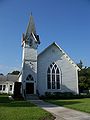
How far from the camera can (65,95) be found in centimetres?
3195

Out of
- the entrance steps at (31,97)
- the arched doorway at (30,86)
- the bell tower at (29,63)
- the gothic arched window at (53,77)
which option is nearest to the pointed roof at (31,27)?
the bell tower at (29,63)

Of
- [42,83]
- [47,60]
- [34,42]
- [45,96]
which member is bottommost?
[45,96]

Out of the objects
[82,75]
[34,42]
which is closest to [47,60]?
[34,42]

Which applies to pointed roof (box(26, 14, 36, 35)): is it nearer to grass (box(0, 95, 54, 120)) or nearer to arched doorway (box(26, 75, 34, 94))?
arched doorway (box(26, 75, 34, 94))

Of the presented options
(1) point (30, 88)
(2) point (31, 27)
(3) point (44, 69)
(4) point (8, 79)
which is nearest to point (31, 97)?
(1) point (30, 88)

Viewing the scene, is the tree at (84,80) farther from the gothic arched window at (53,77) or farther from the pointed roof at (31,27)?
the pointed roof at (31,27)

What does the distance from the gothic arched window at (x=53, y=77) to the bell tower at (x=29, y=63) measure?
2709 millimetres

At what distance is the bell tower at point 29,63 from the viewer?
31967 millimetres

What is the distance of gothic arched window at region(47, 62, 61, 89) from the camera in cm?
3334

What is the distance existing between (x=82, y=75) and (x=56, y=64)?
568 inches

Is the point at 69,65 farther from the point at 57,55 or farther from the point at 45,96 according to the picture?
the point at 45,96

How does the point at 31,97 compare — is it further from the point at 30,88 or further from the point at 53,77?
the point at 53,77

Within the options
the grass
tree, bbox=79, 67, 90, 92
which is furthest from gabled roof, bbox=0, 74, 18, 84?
the grass

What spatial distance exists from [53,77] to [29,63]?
4985 mm
